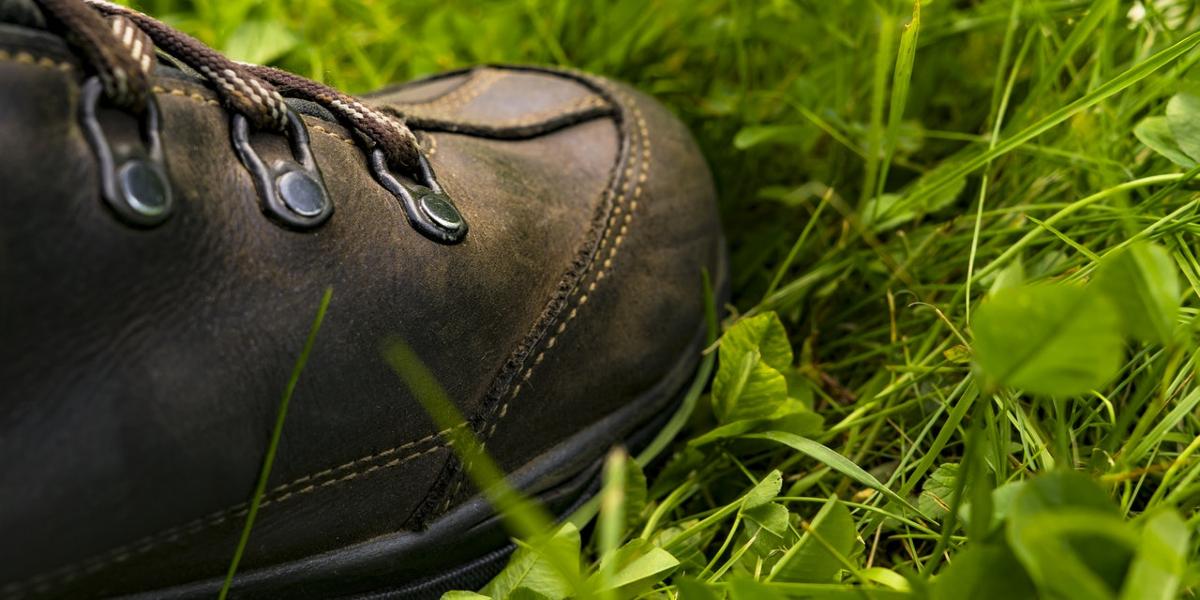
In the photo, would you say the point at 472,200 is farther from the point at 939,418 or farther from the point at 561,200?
the point at 939,418

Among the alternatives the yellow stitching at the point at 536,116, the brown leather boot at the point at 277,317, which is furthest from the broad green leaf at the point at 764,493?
the yellow stitching at the point at 536,116

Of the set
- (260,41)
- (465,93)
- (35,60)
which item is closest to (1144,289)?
(35,60)

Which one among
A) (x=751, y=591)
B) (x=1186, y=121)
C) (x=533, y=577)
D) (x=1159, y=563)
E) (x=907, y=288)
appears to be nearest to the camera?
(x=1159, y=563)

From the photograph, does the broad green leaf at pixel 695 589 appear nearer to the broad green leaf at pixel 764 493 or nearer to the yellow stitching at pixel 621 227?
the broad green leaf at pixel 764 493

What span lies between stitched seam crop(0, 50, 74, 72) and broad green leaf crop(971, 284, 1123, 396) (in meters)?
0.67

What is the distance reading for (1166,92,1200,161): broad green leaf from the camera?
100 cm

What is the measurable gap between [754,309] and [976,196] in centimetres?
35

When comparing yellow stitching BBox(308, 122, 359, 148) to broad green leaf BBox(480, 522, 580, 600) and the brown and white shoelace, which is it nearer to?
the brown and white shoelace

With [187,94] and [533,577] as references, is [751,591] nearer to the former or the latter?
[533,577]

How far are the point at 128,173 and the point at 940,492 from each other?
741 mm


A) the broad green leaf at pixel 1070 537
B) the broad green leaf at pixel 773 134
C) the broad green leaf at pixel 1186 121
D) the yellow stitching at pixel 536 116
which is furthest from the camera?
the broad green leaf at pixel 773 134

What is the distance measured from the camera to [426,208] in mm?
920

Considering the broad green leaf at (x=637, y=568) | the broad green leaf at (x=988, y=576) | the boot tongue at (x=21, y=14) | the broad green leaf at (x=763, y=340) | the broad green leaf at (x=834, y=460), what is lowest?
the broad green leaf at (x=834, y=460)

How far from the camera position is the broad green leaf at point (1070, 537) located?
554 millimetres
